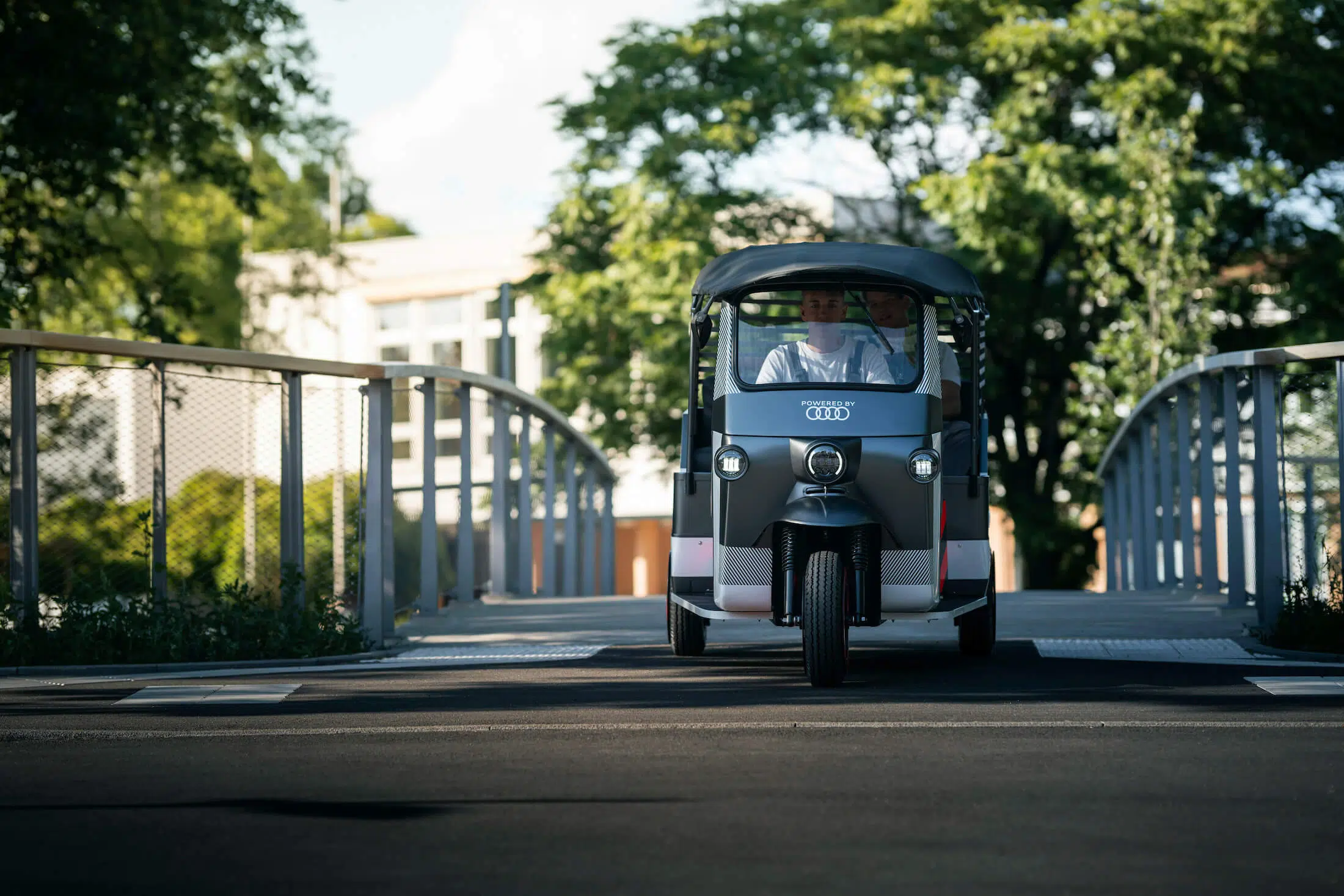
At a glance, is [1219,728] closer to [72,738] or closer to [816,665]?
[816,665]

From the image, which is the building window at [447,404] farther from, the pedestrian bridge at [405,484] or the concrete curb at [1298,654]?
the concrete curb at [1298,654]

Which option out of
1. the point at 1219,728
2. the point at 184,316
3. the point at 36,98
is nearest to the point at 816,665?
the point at 1219,728

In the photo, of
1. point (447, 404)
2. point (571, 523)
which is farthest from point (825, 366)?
point (571, 523)

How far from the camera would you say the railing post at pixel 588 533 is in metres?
23.0

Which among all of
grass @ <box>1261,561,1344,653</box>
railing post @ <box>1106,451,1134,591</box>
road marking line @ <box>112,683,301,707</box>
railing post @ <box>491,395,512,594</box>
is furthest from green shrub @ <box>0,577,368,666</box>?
railing post @ <box>1106,451,1134,591</box>

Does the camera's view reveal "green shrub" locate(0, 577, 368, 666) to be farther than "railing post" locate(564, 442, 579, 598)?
No

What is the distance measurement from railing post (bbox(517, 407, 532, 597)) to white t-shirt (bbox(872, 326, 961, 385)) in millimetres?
8867

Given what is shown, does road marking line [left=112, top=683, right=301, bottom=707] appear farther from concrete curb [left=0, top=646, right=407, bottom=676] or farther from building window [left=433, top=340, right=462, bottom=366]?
building window [left=433, top=340, right=462, bottom=366]

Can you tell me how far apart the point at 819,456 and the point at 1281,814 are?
4393 millimetres

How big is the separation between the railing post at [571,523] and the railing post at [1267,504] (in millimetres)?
10479

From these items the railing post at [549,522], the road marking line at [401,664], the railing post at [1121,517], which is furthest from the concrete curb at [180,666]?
the railing post at [1121,517]

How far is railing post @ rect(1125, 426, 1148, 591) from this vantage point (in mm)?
20297

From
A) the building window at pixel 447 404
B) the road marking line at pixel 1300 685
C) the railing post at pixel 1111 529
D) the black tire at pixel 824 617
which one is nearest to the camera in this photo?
the road marking line at pixel 1300 685

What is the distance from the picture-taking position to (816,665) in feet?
30.8
